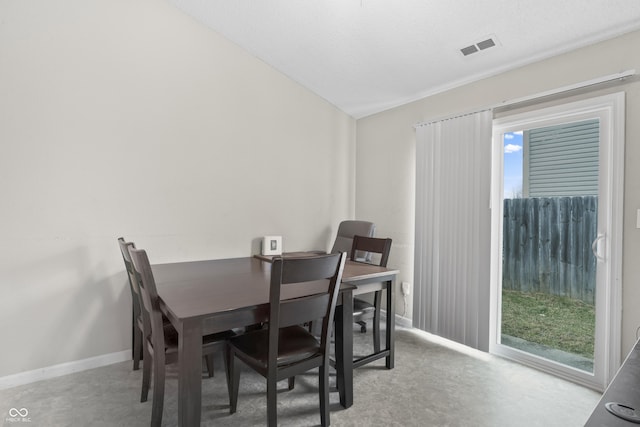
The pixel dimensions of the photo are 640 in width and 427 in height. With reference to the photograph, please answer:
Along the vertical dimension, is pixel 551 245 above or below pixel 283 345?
above

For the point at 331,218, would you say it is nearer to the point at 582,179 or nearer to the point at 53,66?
the point at 582,179

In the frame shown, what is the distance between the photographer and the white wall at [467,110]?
80.5 inches

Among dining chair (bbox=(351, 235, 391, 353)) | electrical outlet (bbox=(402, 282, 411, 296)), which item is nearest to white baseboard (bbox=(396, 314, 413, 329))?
electrical outlet (bbox=(402, 282, 411, 296))

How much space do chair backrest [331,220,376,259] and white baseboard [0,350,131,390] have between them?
2.12 metres

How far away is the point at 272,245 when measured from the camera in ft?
10.5

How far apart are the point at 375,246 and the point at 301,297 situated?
1.23m

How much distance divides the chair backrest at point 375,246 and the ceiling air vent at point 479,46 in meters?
1.59

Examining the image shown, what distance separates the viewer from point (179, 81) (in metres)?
2.77

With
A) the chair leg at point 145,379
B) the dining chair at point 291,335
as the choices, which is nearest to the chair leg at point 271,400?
the dining chair at point 291,335

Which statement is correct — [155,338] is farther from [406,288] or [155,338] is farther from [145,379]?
[406,288]

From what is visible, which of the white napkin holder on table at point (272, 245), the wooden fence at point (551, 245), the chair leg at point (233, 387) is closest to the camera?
the chair leg at point (233, 387)

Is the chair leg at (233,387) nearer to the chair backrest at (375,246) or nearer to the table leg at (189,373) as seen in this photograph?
the table leg at (189,373)

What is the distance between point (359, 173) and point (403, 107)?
93 cm

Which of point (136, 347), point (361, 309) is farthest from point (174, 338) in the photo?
point (361, 309)
